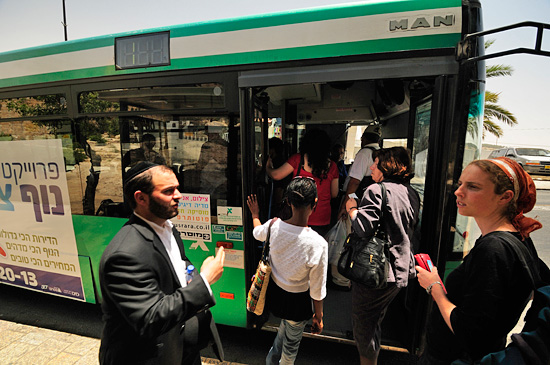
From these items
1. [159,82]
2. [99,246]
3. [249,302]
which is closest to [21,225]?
[99,246]

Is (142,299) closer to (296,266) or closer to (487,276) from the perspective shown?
(296,266)

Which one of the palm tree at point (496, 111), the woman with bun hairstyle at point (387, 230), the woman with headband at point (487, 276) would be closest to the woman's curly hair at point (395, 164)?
the woman with bun hairstyle at point (387, 230)

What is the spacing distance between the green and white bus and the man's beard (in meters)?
1.07

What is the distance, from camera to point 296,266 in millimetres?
1868

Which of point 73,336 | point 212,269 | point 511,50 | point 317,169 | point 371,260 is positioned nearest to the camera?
point 212,269

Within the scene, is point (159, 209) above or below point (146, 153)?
below

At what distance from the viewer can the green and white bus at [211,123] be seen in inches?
80.4

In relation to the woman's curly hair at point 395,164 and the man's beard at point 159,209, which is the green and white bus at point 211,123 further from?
the man's beard at point 159,209

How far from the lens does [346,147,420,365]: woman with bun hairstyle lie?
2.01 metres

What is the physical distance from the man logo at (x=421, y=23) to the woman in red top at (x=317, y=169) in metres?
1.07

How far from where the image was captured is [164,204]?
55.2 inches

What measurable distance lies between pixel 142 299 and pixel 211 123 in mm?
1618

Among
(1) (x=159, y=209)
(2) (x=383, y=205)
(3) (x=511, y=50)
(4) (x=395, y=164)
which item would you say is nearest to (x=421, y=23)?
(3) (x=511, y=50)

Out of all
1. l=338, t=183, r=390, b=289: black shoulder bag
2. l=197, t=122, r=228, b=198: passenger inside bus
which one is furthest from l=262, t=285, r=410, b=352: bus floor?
l=197, t=122, r=228, b=198: passenger inside bus
